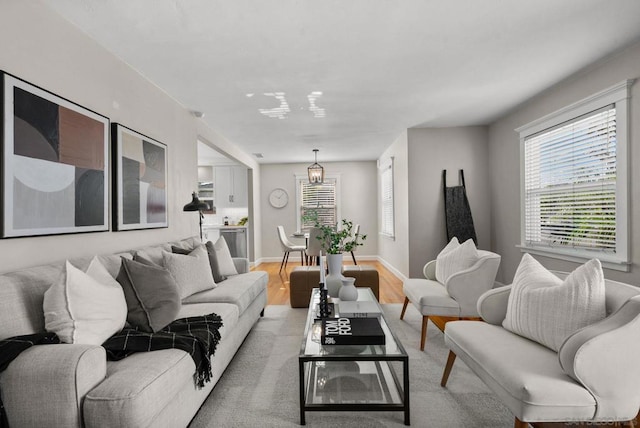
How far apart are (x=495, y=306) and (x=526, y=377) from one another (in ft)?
2.55

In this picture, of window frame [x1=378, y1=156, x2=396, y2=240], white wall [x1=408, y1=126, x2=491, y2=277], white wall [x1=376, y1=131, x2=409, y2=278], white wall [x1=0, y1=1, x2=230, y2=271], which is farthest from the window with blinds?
white wall [x1=0, y1=1, x2=230, y2=271]

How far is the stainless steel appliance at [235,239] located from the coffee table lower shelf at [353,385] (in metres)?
5.45

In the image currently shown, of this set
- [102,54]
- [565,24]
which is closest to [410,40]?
[565,24]

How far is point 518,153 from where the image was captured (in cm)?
473

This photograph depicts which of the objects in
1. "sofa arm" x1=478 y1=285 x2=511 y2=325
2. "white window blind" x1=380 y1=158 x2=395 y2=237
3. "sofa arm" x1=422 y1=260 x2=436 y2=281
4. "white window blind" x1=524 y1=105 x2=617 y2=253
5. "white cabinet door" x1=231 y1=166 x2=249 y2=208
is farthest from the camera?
"white cabinet door" x1=231 y1=166 x2=249 y2=208

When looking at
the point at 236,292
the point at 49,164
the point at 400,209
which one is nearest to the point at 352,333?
the point at 236,292

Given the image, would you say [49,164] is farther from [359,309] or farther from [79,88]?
[359,309]

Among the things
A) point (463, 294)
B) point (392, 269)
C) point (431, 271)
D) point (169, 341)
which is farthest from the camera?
point (392, 269)

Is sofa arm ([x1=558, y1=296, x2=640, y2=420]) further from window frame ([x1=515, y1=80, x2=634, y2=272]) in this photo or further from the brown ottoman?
the brown ottoman

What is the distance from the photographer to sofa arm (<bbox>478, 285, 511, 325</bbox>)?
7.49 feet

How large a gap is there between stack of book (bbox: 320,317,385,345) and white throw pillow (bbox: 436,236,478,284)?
1.35m

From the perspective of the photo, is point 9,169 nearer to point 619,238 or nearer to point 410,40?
point 410,40

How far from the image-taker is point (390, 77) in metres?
3.53

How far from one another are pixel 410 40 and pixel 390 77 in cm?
75
